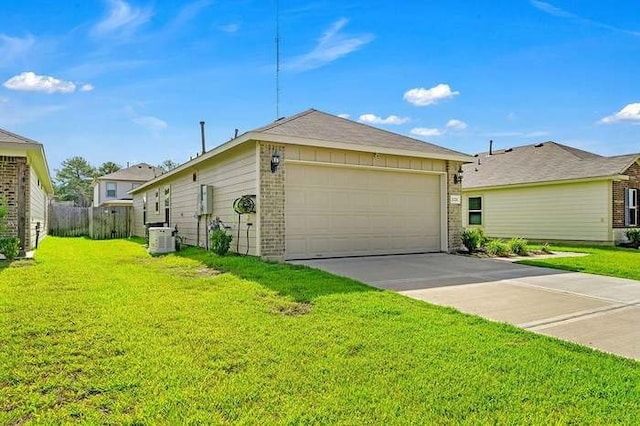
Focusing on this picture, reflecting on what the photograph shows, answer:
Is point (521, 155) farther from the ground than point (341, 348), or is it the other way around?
point (521, 155)

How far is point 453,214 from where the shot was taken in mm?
11531

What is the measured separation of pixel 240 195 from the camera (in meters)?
9.80

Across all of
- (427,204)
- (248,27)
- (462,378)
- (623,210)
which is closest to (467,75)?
(427,204)

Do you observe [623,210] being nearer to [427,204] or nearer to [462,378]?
[427,204]

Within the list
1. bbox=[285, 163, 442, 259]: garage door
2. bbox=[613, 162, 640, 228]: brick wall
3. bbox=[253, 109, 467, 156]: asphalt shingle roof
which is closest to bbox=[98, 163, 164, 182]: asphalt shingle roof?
bbox=[253, 109, 467, 156]: asphalt shingle roof

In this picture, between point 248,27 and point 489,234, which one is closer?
point 248,27

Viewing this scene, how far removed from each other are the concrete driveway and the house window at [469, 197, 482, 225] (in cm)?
1009

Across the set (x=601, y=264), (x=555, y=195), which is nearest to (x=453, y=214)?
(x=601, y=264)

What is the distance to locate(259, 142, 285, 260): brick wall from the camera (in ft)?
29.0

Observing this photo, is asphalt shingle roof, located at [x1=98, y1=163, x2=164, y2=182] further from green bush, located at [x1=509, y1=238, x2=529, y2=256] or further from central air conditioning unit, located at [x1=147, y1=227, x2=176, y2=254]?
green bush, located at [x1=509, y1=238, x2=529, y2=256]

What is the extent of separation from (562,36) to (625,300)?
8.29m

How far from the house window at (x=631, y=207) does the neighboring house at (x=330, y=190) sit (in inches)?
327

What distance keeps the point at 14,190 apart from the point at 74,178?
180ft

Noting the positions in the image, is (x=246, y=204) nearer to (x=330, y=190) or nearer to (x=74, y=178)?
(x=330, y=190)
